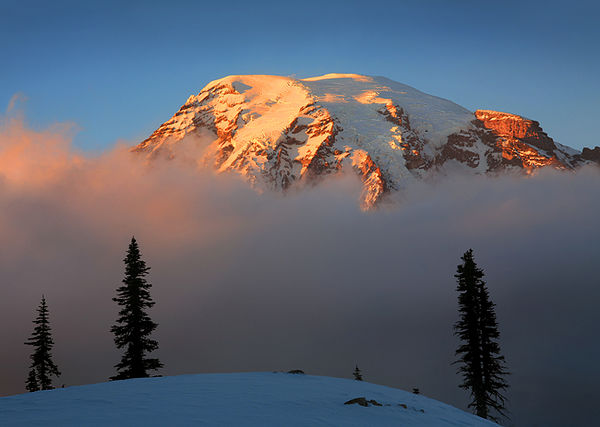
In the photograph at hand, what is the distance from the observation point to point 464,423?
2398 centimetres

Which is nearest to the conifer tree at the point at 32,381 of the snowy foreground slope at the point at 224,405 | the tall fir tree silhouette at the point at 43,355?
the tall fir tree silhouette at the point at 43,355

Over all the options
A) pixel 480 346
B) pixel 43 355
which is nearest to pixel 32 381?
pixel 43 355

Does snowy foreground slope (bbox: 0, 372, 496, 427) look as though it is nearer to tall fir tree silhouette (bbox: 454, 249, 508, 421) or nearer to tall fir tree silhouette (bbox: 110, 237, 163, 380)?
tall fir tree silhouette (bbox: 110, 237, 163, 380)

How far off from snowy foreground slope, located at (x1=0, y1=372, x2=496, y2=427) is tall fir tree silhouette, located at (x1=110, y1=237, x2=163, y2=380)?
59.1 ft

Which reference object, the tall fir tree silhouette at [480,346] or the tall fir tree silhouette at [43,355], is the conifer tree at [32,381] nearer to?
the tall fir tree silhouette at [43,355]

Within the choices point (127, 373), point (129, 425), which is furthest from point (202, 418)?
point (127, 373)

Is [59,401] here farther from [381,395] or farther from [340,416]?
[381,395]

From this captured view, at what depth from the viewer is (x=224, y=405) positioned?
22.3 metres

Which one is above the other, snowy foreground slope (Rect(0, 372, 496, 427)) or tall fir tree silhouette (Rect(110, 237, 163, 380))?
tall fir tree silhouette (Rect(110, 237, 163, 380))

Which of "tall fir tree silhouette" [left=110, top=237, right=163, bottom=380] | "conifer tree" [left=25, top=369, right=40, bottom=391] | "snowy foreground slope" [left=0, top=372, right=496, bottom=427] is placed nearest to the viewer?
"snowy foreground slope" [left=0, top=372, right=496, bottom=427]

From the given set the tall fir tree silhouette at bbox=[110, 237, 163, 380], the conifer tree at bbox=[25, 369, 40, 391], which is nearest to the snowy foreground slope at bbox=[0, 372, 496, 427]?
the tall fir tree silhouette at bbox=[110, 237, 163, 380]

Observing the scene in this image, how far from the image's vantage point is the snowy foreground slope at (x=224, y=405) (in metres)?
20.5

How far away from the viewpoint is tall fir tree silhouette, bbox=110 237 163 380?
4531 cm

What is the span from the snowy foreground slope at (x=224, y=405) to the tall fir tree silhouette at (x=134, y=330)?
1802 centimetres
